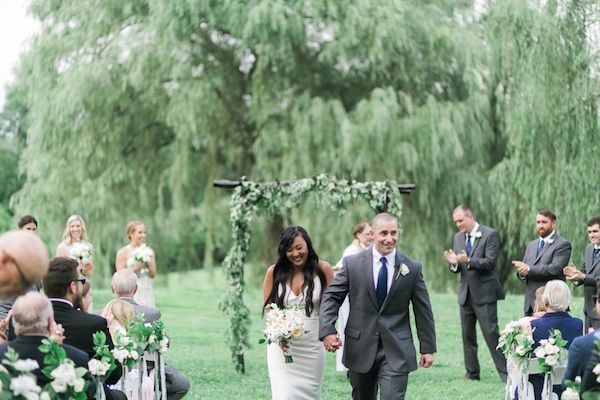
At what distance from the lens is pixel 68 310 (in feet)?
23.1

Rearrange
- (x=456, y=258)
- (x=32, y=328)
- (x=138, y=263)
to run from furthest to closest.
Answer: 1. (x=138, y=263)
2. (x=456, y=258)
3. (x=32, y=328)

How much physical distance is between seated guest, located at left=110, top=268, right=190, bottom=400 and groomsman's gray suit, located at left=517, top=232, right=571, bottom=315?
13.9ft

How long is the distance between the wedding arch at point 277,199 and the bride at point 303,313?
13.6 ft

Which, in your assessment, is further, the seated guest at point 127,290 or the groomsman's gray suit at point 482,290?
the groomsman's gray suit at point 482,290

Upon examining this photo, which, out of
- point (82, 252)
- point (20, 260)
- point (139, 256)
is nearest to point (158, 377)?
point (20, 260)

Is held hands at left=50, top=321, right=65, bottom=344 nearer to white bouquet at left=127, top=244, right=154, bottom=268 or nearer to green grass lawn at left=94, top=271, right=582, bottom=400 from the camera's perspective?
green grass lawn at left=94, top=271, right=582, bottom=400

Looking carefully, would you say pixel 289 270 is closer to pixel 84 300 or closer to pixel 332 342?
pixel 332 342

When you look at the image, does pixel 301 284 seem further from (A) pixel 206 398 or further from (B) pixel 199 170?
(B) pixel 199 170

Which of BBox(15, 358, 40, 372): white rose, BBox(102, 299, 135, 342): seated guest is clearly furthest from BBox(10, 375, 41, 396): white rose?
BBox(102, 299, 135, 342): seated guest

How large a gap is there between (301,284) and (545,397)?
2.46m

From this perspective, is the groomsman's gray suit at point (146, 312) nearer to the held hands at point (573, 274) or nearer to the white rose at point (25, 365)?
the white rose at point (25, 365)

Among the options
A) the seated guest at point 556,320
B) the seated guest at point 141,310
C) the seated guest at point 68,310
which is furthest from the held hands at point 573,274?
the seated guest at point 68,310

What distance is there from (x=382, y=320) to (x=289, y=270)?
1468 mm

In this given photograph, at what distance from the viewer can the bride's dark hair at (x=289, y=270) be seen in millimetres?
9008
